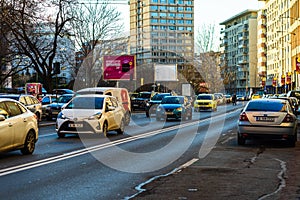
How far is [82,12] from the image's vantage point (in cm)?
5588

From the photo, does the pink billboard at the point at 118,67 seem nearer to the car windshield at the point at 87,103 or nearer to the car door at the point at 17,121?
the car windshield at the point at 87,103

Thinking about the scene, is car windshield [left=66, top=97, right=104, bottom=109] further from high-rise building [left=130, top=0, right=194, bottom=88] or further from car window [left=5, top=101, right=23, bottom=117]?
high-rise building [left=130, top=0, right=194, bottom=88]

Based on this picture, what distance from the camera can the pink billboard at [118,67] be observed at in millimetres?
52719

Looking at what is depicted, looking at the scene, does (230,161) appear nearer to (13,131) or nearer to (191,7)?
(13,131)

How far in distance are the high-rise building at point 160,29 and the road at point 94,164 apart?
14460 cm

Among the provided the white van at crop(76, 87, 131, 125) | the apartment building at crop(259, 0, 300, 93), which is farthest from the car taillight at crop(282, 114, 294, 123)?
the apartment building at crop(259, 0, 300, 93)

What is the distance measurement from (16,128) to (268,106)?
8.07 metres

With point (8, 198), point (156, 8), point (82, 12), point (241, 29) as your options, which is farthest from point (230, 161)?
point (156, 8)

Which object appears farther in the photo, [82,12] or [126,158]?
[82,12]

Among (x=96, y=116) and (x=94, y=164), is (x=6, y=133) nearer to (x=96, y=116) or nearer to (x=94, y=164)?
(x=94, y=164)

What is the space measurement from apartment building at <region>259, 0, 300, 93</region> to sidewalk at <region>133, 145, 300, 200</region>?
5983cm

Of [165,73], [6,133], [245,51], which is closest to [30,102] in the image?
[6,133]

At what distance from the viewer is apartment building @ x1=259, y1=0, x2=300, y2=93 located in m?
77.3

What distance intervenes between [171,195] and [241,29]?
490 feet
